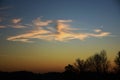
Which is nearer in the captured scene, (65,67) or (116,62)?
(116,62)

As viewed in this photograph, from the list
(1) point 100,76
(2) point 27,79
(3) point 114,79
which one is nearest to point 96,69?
(1) point 100,76

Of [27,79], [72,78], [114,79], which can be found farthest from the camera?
[27,79]

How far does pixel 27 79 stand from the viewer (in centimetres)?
10569

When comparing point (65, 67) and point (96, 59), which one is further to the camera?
point (65, 67)

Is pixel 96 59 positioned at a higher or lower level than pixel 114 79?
higher

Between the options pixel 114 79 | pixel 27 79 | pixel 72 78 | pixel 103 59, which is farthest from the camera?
pixel 27 79

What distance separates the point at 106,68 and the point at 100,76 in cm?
269

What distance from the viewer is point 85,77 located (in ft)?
Result: 251

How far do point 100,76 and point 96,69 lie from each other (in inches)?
78.6

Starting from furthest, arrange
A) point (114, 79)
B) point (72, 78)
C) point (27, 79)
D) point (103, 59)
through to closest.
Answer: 1. point (27, 79)
2. point (72, 78)
3. point (103, 59)
4. point (114, 79)

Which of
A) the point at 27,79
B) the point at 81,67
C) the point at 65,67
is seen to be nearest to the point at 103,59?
the point at 81,67

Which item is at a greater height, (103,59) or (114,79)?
(103,59)

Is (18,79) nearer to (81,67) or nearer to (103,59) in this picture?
(81,67)

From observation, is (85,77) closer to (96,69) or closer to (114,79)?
(96,69)
